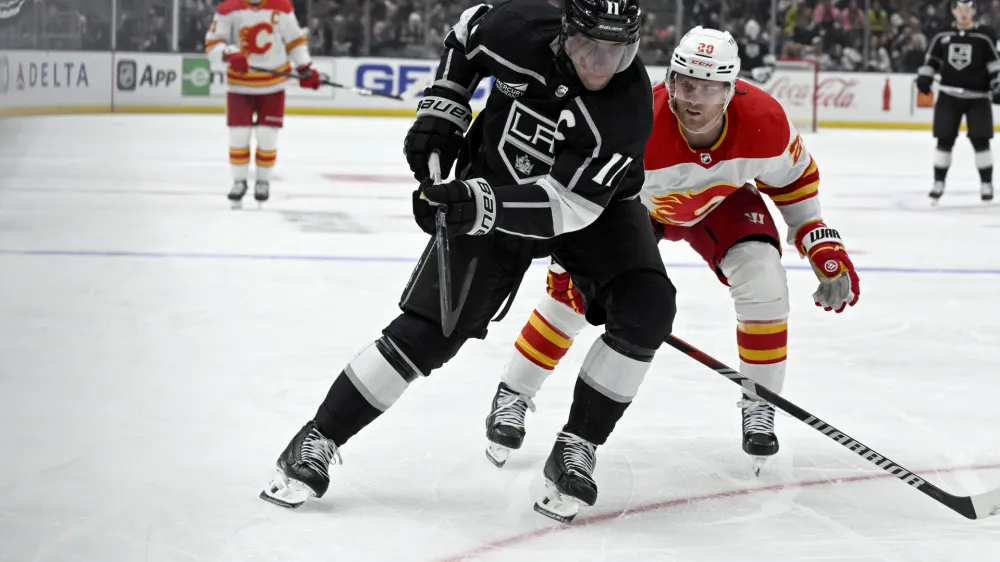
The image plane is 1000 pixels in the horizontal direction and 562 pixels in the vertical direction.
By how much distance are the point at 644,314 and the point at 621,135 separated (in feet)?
0.98

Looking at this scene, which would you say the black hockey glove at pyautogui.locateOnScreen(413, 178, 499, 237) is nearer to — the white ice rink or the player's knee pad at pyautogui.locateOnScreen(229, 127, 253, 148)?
the white ice rink

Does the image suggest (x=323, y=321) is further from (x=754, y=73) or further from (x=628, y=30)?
(x=754, y=73)

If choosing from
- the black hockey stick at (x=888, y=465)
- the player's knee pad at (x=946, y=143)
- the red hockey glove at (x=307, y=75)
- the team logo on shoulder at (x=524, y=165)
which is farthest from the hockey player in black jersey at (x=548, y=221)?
the player's knee pad at (x=946, y=143)

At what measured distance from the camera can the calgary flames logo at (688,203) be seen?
2488 mm

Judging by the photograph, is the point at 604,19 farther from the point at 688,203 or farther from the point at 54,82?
the point at 54,82

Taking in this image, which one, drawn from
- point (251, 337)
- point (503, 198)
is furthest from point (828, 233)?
point (251, 337)

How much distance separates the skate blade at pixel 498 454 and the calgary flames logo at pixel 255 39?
461 centimetres

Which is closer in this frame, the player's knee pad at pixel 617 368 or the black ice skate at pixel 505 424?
the player's knee pad at pixel 617 368

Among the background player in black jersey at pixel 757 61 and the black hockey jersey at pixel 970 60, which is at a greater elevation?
the black hockey jersey at pixel 970 60

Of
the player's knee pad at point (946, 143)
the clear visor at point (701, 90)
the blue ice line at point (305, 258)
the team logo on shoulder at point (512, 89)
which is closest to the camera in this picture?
the team logo on shoulder at point (512, 89)

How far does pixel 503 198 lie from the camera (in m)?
2.00

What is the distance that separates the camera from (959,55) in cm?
758

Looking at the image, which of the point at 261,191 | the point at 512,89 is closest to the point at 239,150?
the point at 261,191

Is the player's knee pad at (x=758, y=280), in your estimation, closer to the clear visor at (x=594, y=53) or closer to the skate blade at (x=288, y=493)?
Answer: the clear visor at (x=594, y=53)
